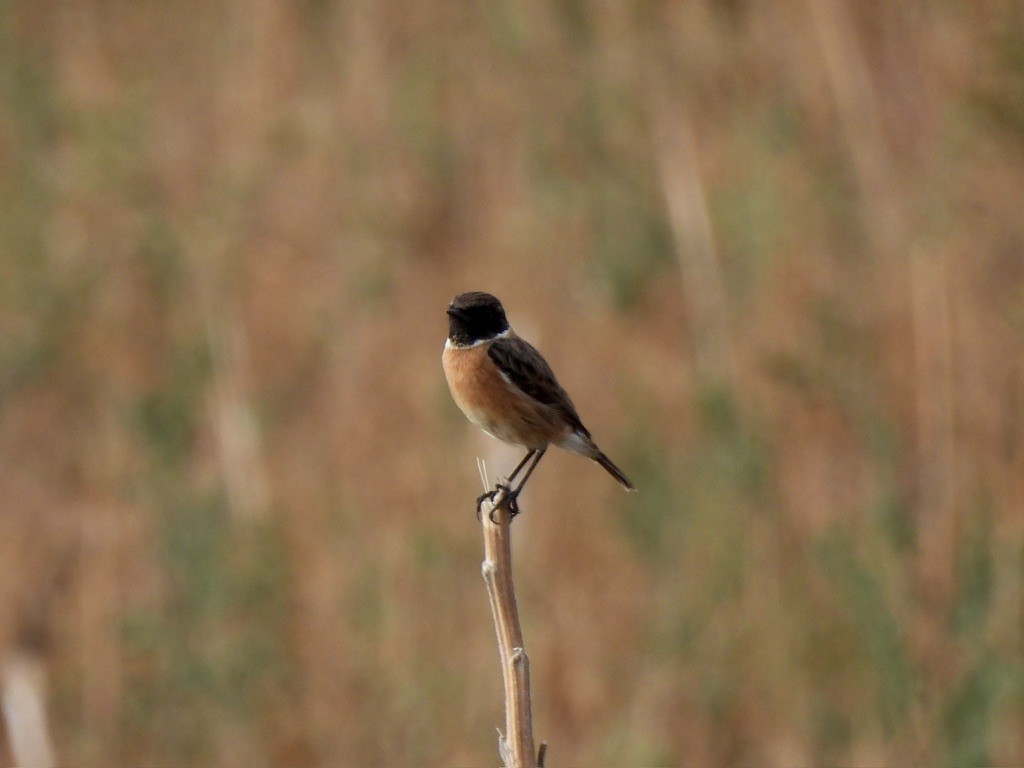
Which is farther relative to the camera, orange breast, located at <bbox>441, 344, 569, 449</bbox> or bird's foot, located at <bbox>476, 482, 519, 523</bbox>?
orange breast, located at <bbox>441, 344, 569, 449</bbox>

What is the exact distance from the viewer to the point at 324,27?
1048cm

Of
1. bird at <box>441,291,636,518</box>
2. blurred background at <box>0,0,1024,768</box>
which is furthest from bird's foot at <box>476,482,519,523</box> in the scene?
blurred background at <box>0,0,1024,768</box>

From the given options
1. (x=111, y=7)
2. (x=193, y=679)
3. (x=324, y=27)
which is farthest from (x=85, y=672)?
(x=111, y=7)

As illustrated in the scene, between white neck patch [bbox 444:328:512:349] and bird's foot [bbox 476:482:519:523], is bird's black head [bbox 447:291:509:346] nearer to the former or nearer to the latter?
white neck patch [bbox 444:328:512:349]

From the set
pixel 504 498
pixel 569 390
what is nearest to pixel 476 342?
pixel 504 498

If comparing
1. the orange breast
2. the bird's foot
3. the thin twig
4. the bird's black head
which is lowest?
the thin twig

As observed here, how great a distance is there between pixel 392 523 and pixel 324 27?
5018 mm

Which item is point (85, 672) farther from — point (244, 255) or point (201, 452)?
point (244, 255)

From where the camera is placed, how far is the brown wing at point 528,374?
15.0 feet

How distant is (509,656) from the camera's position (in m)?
2.76

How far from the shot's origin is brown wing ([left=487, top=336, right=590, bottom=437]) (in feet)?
15.0

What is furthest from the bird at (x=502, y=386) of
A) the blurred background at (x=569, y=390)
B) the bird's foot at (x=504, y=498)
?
the blurred background at (x=569, y=390)

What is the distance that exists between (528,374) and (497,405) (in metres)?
0.16

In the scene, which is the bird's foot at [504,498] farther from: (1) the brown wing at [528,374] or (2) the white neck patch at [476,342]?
(2) the white neck patch at [476,342]
